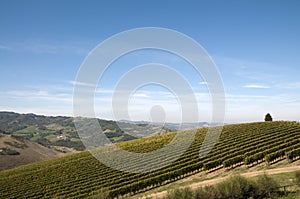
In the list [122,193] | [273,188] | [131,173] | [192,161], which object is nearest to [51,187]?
[131,173]

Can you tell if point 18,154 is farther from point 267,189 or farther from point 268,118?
point 267,189

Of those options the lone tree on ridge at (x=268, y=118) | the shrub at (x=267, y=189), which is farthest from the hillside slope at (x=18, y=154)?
the shrub at (x=267, y=189)

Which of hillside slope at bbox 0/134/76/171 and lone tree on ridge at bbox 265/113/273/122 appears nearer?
lone tree on ridge at bbox 265/113/273/122

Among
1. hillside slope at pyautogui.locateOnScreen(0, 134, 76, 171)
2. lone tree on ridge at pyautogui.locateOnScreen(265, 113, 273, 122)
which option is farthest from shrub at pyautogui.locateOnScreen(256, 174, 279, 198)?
hillside slope at pyautogui.locateOnScreen(0, 134, 76, 171)

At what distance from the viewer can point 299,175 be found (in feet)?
70.3

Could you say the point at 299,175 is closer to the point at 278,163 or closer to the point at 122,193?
the point at 278,163

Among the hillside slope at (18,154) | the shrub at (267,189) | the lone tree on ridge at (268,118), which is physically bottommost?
the hillside slope at (18,154)

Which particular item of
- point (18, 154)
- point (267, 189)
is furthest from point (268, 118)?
point (18, 154)

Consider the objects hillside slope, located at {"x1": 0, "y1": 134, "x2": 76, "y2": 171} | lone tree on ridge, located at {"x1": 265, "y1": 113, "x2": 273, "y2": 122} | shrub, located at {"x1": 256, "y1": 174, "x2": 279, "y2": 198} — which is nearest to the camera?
shrub, located at {"x1": 256, "y1": 174, "x2": 279, "y2": 198}

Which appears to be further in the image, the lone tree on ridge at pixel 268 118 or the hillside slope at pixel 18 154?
the hillside slope at pixel 18 154

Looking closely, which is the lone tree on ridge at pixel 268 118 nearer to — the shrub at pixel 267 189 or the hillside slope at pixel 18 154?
the shrub at pixel 267 189

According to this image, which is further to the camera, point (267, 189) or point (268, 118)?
point (268, 118)

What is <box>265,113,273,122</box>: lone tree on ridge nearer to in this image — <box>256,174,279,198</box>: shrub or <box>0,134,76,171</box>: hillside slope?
<box>256,174,279,198</box>: shrub

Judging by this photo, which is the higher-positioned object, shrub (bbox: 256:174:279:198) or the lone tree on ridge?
the lone tree on ridge
